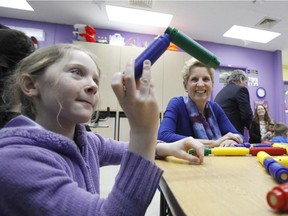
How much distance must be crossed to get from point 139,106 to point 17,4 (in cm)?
326

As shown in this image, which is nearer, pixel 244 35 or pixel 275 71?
pixel 244 35

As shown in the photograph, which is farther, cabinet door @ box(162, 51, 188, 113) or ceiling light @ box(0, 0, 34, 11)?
cabinet door @ box(162, 51, 188, 113)

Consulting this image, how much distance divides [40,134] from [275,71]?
14.9 feet

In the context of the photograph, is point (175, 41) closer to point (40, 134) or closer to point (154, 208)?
point (40, 134)

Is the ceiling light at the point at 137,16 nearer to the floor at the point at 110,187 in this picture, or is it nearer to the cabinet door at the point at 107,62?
the cabinet door at the point at 107,62

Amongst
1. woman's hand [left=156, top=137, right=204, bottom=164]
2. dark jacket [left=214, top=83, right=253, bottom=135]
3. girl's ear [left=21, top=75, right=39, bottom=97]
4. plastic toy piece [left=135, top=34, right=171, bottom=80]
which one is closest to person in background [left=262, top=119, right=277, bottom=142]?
dark jacket [left=214, top=83, right=253, bottom=135]

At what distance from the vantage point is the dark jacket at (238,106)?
204 cm

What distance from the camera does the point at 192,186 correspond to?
1.26 feet

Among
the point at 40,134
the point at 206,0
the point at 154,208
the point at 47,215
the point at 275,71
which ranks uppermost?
the point at 206,0

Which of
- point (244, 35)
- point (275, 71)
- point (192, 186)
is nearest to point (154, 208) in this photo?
point (192, 186)

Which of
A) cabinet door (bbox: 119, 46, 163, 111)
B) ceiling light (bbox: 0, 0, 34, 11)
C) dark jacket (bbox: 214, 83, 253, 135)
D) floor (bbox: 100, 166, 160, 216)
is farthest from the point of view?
cabinet door (bbox: 119, 46, 163, 111)

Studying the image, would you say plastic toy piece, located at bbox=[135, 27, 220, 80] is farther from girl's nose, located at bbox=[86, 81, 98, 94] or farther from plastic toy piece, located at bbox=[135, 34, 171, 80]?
girl's nose, located at bbox=[86, 81, 98, 94]

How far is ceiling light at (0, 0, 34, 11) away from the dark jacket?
107 inches

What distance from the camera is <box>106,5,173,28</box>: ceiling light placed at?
2795mm
